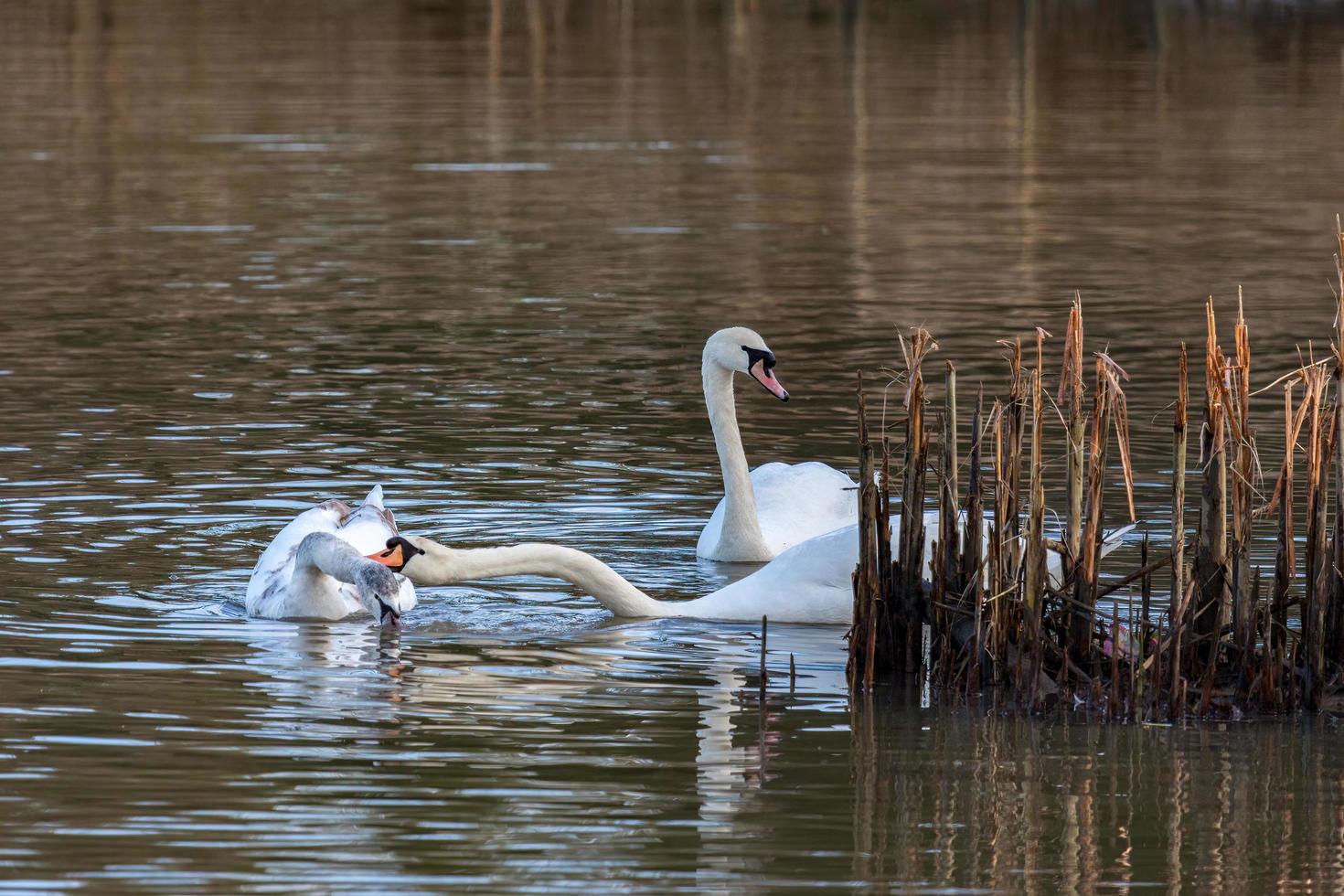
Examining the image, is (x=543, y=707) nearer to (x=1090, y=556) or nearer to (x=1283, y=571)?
(x=1090, y=556)

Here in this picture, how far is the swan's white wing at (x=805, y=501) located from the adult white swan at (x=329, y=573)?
2.04 metres

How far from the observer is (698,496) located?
45.2ft

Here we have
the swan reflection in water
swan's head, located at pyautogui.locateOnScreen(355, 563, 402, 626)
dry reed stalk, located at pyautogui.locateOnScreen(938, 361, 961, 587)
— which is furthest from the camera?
swan's head, located at pyautogui.locateOnScreen(355, 563, 402, 626)

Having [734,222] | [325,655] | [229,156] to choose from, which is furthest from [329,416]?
[229,156]

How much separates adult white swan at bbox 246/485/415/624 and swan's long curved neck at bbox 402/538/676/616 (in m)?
0.22

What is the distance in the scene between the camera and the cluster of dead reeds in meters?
8.62

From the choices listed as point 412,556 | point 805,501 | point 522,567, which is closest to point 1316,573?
point 522,567

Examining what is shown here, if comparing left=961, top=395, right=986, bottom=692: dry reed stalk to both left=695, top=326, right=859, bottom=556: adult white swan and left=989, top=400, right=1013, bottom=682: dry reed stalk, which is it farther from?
left=695, top=326, right=859, bottom=556: adult white swan

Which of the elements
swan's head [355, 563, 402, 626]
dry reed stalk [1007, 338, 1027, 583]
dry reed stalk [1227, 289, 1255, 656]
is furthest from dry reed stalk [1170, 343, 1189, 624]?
swan's head [355, 563, 402, 626]

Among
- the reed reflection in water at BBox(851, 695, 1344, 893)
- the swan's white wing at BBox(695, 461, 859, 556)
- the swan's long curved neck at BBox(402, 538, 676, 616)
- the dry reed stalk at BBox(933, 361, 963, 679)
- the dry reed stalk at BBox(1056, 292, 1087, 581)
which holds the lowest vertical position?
the swan's white wing at BBox(695, 461, 859, 556)

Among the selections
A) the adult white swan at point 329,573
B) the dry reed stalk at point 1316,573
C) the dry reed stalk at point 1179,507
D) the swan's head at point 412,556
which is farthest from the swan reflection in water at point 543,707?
the dry reed stalk at point 1316,573

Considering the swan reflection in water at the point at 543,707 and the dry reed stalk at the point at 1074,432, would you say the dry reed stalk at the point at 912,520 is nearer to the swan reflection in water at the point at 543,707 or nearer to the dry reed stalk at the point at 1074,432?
the swan reflection in water at the point at 543,707

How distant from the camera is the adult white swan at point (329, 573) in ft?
34.5

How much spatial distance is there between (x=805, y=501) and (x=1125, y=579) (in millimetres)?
4073
